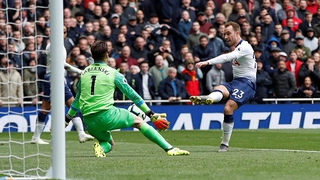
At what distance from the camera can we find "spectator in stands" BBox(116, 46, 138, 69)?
75.5 feet

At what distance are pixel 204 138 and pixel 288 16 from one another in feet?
29.7

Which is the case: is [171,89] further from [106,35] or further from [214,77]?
[106,35]

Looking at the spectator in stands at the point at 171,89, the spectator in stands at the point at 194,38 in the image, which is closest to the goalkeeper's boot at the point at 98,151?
the spectator in stands at the point at 171,89

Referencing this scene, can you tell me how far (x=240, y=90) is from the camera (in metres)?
13.9

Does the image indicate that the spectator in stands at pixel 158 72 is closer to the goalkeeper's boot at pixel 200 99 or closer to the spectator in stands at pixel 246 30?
the spectator in stands at pixel 246 30

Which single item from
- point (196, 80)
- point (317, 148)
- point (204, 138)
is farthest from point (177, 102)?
point (317, 148)

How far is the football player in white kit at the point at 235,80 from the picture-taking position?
44.9 feet

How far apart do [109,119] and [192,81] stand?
1206 cm

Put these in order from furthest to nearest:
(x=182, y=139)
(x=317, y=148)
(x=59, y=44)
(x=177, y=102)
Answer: (x=177, y=102) → (x=182, y=139) → (x=317, y=148) → (x=59, y=44)

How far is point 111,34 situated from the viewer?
2402 cm

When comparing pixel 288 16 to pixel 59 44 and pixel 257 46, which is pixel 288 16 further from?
pixel 59 44

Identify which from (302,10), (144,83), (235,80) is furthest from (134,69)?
(235,80)

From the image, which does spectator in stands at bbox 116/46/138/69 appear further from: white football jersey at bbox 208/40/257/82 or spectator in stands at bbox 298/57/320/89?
white football jersey at bbox 208/40/257/82

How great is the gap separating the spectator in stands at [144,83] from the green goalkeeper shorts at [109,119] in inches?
→ 427
